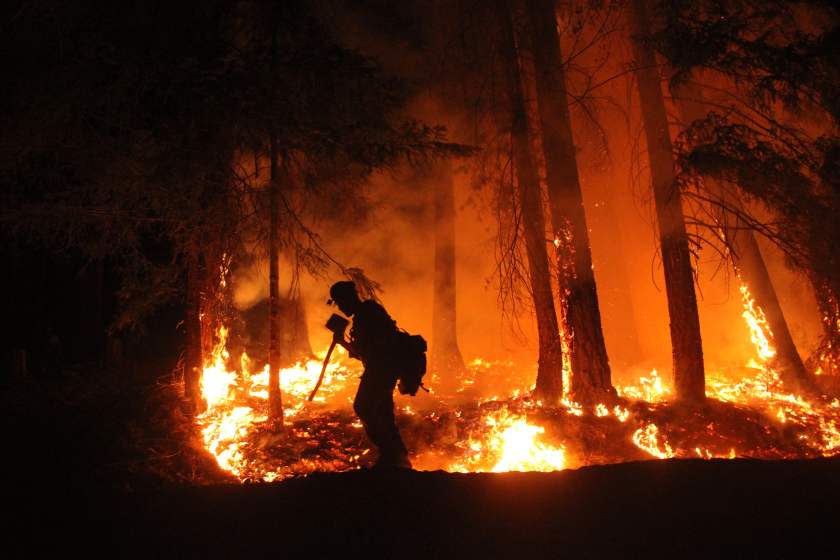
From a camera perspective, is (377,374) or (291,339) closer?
(377,374)

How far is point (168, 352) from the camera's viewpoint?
1051 centimetres

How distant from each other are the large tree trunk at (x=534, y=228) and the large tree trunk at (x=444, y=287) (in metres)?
4.24

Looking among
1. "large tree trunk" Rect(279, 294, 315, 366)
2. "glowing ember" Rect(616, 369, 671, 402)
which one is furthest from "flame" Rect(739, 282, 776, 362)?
"large tree trunk" Rect(279, 294, 315, 366)

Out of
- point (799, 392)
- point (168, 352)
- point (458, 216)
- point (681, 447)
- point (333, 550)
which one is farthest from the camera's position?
point (458, 216)

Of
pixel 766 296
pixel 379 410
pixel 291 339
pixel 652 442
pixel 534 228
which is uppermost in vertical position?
pixel 534 228

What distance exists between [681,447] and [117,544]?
22.7 ft

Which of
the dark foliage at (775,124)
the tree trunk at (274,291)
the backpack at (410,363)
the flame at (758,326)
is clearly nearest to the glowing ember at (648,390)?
the flame at (758,326)

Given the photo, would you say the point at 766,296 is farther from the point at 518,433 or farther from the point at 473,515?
the point at 473,515

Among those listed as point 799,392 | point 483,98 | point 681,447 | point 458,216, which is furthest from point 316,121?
point 458,216

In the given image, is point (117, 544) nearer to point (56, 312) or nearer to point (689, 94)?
point (56, 312)

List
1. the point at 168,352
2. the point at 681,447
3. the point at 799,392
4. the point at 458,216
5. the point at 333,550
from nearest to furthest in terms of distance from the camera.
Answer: the point at 333,550, the point at 681,447, the point at 799,392, the point at 168,352, the point at 458,216

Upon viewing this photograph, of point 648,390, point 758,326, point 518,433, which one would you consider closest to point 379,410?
point 518,433

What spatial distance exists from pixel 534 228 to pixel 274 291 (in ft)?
13.6

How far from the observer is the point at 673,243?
849cm
